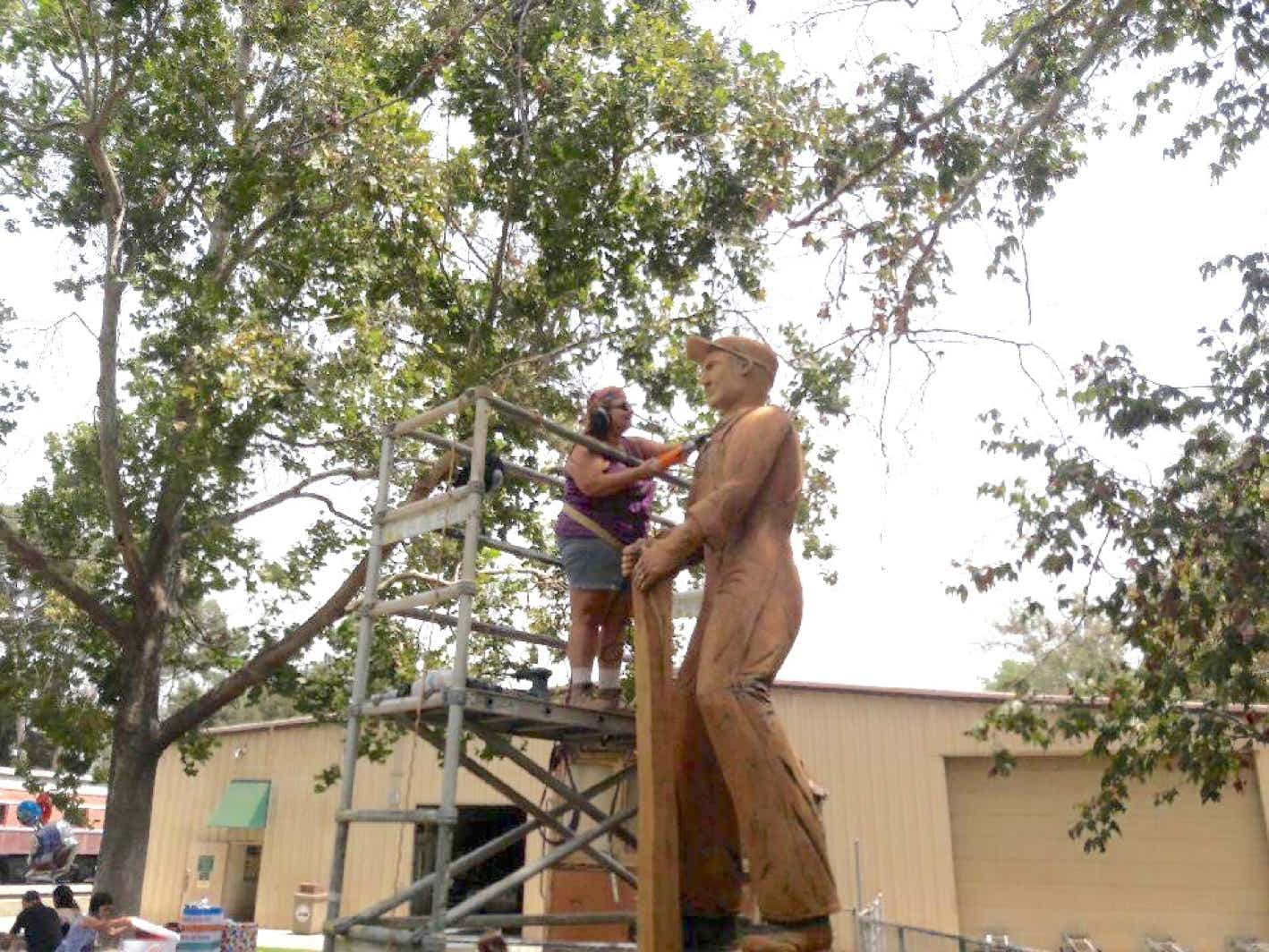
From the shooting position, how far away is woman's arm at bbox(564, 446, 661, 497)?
5.36 metres

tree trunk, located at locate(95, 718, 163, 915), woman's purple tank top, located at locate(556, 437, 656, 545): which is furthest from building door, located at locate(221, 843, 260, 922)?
woman's purple tank top, located at locate(556, 437, 656, 545)

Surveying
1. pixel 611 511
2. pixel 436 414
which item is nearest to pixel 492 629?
pixel 611 511

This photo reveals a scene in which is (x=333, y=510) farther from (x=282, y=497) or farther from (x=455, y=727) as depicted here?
A: (x=455, y=727)

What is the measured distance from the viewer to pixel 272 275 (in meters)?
12.8

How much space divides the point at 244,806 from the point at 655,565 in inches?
937

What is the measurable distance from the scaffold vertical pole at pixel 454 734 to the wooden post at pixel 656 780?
2.47 ft

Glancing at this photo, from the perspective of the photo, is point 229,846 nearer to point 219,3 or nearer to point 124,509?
point 124,509

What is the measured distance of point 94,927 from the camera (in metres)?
9.89

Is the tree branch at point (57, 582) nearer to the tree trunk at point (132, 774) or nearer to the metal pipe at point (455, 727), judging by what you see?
the tree trunk at point (132, 774)

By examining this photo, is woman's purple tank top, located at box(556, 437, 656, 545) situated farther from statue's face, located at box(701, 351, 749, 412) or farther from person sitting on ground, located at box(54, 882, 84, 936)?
person sitting on ground, located at box(54, 882, 84, 936)

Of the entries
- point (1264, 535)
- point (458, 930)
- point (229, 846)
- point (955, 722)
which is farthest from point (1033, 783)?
point (229, 846)

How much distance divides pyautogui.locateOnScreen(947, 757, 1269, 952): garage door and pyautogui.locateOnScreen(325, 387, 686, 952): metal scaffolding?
1485cm

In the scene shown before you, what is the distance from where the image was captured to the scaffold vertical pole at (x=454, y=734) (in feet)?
14.5

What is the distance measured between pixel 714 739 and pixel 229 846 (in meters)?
25.9
